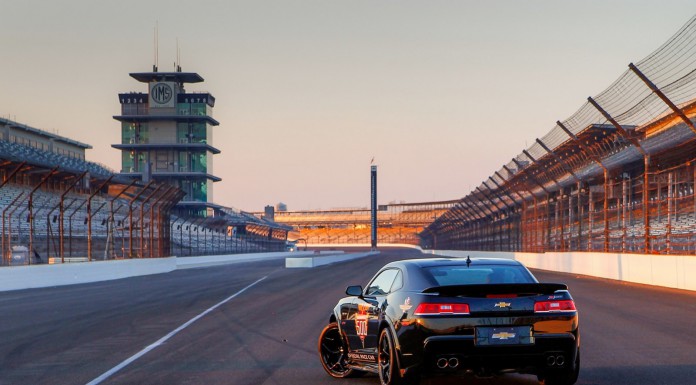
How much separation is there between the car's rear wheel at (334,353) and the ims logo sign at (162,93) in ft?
331

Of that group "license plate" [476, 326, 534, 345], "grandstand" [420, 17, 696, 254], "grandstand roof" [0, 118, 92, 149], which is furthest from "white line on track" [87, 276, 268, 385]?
"grandstand roof" [0, 118, 92, 149]

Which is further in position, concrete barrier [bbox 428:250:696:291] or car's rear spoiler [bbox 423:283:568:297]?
concrete barrier [bbox 428:250:696:291]

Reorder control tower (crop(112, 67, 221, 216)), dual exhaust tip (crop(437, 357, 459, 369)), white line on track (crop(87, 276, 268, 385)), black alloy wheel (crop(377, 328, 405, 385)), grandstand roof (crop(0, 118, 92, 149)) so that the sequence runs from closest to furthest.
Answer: dual exhaust tip (crop(437, 357, 459, 369)), black alloy wheel (crop(377, 328, 405, 385)), white line on track (crop(87, 276, 268, 385)), grandstand roof (crop(0, 118, 92, 149)), control tower (crop(112, 67, 221, 216))

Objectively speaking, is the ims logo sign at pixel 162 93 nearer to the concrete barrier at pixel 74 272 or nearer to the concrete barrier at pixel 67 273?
the concrete barrier at pixel 74 272

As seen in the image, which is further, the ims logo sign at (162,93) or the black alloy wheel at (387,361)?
the ims logo sign at (162,93)

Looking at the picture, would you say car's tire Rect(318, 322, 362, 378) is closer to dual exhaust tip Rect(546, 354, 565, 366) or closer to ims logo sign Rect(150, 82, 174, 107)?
dual exhaust tip Rect(546, 354, 565, 366)

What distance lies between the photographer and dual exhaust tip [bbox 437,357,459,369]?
785 centimetres

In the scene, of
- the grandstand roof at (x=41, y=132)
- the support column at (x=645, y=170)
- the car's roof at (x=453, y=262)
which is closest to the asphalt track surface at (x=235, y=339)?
the car's roof at (x=453, y=262)

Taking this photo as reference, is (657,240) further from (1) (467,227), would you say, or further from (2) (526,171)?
(1) (467,227)

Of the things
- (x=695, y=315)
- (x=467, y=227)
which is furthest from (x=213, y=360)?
(x=467, y=227)

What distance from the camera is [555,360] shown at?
8.05 meters

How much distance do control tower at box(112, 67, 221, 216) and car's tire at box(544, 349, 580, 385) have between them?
330ft

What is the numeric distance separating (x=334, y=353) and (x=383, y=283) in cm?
101

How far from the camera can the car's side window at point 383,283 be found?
30.1 feet
